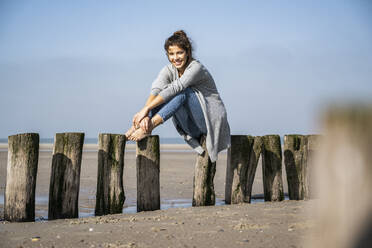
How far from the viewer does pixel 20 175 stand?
4219 millimetres

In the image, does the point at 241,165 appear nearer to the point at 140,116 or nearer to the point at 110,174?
the point at 140,116

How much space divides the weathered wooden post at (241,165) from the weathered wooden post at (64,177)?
183cm

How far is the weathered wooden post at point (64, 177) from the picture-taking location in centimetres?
439

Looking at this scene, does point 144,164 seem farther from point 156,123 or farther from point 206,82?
point 206,82

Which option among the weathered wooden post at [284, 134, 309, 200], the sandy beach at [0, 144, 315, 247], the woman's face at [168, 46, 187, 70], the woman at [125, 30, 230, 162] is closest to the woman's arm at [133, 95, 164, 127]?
the woman at [125, 30, 230, 162]

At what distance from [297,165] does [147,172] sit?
1949mm

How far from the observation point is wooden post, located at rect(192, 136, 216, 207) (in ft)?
16.5

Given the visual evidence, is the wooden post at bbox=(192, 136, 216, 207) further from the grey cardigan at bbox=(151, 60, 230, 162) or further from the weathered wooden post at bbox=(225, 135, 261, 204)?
the weathered wooden post at bbox=(225, 135, 261, 204)

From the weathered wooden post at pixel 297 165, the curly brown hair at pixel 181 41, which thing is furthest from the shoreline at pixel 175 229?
the curly brown hair at pixel 181 41

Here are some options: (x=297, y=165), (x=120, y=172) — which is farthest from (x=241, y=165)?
(x=120, y=172)

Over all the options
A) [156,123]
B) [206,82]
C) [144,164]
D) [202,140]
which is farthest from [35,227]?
[206,82]

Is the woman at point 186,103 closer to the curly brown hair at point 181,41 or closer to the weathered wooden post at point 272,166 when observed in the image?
the curly brown hair at point 181,41

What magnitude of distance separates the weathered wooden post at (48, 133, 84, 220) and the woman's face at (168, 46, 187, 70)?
4.85 ft

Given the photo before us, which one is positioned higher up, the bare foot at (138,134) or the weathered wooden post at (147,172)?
the bare foot at (138,134)
